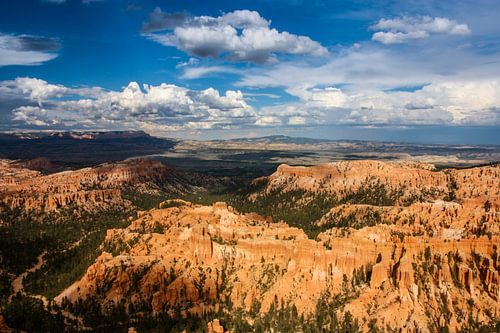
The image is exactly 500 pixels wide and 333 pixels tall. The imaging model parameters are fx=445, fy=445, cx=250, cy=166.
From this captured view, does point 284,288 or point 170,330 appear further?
point 284,288

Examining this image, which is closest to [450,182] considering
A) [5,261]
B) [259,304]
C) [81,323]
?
[259,304]

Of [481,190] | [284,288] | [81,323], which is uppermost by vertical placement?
[481,190]

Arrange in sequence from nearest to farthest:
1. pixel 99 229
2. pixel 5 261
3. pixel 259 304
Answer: pixel 259 304 < pixel 5 261 < pixel 99 229

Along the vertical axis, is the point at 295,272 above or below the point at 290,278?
above

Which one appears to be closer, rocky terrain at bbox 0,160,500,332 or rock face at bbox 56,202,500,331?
rocky terrain at bbox 0,160,500,332

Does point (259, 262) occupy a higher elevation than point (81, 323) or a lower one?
higher

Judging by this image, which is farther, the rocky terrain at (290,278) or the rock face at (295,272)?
the rock face at (295,272)

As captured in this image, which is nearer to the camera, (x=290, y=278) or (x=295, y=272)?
(x=290, y=278)

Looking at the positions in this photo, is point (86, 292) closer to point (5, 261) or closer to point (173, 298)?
point (173, 298)
